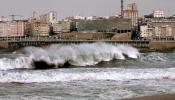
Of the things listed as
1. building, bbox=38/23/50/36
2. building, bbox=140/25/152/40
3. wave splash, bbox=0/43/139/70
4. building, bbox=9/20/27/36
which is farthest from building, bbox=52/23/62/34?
wave splash, bbox=0/43/139/70

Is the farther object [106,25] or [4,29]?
[4,29]

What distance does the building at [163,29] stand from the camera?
14800 centimetres

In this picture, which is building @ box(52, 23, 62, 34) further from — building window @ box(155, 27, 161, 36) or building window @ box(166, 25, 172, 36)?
building window @ box(166, 25, 172, 36)

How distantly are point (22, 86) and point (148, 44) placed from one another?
345 ft

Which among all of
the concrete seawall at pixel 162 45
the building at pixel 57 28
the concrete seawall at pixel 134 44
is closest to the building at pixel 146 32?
the concrete seawall at pixel 162 45

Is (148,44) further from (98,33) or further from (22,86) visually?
(22,86)

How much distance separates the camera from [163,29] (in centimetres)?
15000

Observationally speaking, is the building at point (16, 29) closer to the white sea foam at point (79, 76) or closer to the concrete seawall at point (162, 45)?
the concrete seawall at point (162, 45)

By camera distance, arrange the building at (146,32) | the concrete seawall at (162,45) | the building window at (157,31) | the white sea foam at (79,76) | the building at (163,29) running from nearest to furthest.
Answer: the white sea foam at (79,76) → the concrete seawall at (162,45) → the building at (163,29) → the building window at (157,31) → the building at (146,32)

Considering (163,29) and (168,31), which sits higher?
(163,29)

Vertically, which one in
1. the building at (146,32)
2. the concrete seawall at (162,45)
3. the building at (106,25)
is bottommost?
A: the concrete seawall at (162,45)

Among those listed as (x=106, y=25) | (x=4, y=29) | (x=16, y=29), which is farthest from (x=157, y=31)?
(x=4, y=29)

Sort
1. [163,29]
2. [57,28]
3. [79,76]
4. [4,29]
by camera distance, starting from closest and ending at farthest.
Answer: [79,76]
[163,29]
[4,29]
[57,28]

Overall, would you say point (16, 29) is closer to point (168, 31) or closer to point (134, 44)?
point (168, 31)
